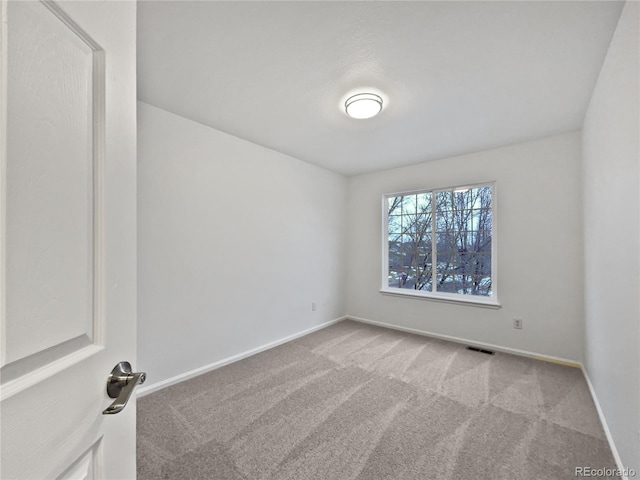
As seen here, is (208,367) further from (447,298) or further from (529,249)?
(529,249)

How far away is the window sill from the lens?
3.19m

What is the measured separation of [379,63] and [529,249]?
2634 millimetres

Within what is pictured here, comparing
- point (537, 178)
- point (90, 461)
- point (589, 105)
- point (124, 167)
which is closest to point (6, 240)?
point (124, 167)

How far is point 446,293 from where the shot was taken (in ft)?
11.8

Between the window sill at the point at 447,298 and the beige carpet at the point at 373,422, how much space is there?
0.62 meters

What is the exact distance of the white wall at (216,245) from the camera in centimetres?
224

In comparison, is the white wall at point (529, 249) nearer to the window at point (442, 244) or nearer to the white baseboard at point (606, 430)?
the window at point (442, 244)

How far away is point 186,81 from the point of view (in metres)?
1.94

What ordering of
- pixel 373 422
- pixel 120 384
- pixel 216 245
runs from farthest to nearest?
pixel 216 245 → pixel 373 422 → pixel 120 384

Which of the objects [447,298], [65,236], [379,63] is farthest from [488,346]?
[65,236]

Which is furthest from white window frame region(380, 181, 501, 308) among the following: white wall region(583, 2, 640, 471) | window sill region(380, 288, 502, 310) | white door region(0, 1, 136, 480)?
white door region(0, 1, 136, 480)

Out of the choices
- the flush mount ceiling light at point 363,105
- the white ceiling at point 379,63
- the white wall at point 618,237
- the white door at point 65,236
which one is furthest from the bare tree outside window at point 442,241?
the white door at point 65,236

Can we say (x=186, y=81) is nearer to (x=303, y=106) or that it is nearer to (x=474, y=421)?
(x=303, y=106)

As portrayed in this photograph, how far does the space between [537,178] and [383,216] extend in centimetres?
188
